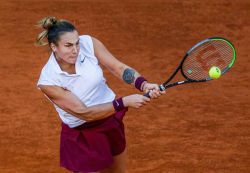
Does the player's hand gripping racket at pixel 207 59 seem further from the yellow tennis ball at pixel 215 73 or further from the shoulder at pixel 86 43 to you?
the shoulder at pixel 86 43

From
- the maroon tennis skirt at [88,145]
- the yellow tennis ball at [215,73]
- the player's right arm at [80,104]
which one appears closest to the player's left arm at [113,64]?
the player's right arm at [80,104]

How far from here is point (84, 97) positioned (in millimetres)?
5043

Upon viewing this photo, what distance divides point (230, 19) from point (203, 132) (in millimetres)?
3641

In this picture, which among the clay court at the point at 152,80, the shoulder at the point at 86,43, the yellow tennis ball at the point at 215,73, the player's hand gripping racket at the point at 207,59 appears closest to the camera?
the shoulder at the point at 86,43

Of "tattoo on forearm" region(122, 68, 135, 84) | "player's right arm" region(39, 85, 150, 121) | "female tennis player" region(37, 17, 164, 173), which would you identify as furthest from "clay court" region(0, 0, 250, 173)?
"tattoo on forearm" region(122, 68, 135, 84)

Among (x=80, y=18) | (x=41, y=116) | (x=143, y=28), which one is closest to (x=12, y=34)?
(x=80, y=18)

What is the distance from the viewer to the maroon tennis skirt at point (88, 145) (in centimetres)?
514

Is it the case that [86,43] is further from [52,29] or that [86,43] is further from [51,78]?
[51,78]

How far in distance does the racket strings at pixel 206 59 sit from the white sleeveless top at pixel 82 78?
874 mm

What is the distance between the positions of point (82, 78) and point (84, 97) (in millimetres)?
180

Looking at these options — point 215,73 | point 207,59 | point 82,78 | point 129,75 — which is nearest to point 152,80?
point 207,59

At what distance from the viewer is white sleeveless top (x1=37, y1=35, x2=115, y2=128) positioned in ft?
16.2

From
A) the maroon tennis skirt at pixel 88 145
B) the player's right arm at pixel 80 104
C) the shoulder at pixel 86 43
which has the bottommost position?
the maroon tennis skirt at pixel 88 145

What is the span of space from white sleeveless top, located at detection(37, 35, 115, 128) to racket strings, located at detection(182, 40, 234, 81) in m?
0.87
